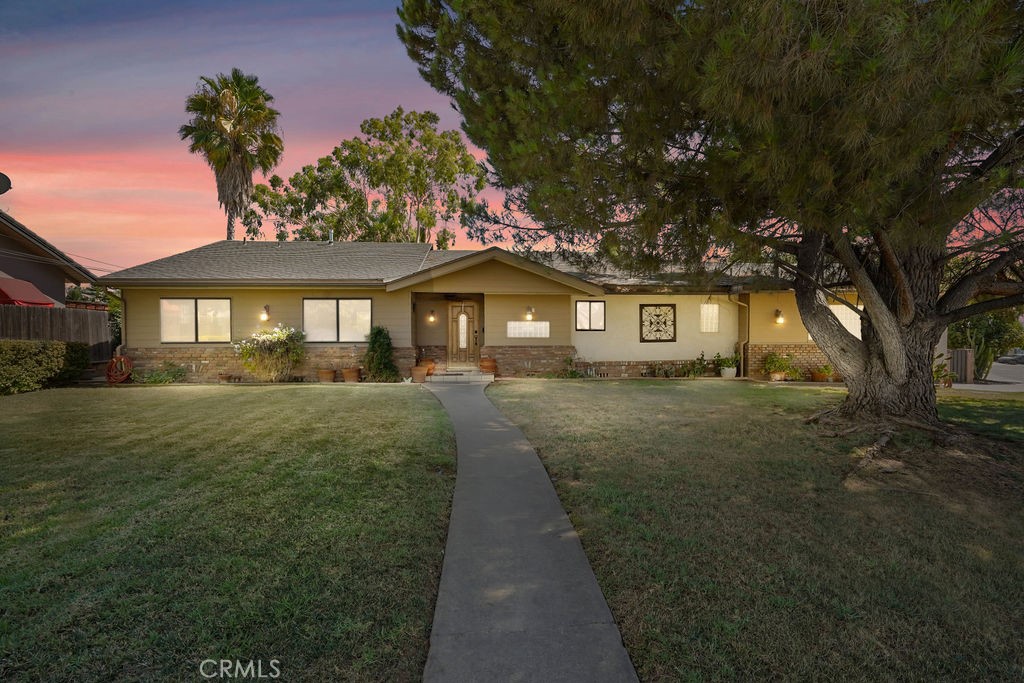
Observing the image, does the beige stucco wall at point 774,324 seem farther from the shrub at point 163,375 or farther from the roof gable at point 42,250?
the roof gable at point 42,250

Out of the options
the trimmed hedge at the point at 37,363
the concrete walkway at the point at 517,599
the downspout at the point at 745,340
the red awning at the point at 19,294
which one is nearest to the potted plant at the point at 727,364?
the downspout at the point at 745,340

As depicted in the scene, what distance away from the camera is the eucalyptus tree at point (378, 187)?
86.4 ft

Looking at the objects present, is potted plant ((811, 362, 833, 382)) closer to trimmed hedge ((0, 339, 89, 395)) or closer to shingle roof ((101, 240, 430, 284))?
shingle roof ((101, 240, 430, 284))

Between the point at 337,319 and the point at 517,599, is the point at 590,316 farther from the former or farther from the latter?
the point at 517,599

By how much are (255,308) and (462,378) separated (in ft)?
22.4

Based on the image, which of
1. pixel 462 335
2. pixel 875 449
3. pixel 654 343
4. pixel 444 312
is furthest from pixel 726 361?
pixel 444 312

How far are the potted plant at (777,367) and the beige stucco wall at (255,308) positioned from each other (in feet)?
38.1

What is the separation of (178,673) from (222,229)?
1029 inches

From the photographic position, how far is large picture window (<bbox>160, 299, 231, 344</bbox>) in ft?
46.1

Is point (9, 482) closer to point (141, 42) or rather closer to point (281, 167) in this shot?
point (141, 42)

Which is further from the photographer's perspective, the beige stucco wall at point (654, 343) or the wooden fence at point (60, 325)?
the beige stucco wall at point (654, 343)

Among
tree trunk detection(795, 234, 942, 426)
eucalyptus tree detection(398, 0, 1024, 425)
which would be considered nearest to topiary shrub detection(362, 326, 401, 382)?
eucalyptus tree detection(398, 0, 1024, 425)

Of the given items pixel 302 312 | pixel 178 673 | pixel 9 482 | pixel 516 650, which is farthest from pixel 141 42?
pixel 516 650

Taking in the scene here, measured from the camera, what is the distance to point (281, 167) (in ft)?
76.3
